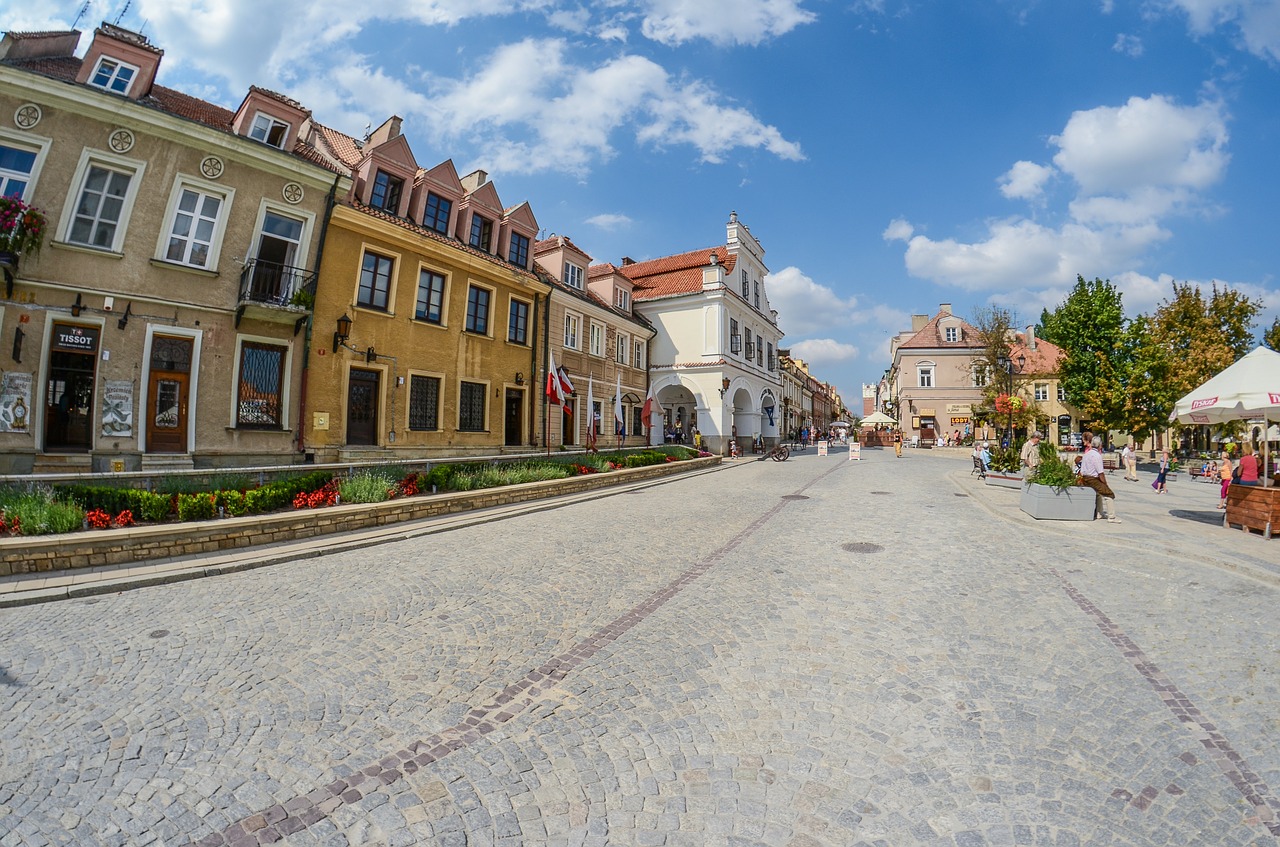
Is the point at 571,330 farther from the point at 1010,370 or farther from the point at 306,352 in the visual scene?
the point at 1010,370

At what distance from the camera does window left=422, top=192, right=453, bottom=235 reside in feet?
63.4

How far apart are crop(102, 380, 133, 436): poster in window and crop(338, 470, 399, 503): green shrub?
5952 mm

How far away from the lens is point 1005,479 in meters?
19.5

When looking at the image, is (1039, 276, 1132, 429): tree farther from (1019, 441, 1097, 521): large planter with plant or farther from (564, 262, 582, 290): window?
(564, 262, 582, 290): window

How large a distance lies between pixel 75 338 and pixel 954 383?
182ft

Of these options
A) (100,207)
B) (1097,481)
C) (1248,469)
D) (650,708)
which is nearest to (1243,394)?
(1097,481)

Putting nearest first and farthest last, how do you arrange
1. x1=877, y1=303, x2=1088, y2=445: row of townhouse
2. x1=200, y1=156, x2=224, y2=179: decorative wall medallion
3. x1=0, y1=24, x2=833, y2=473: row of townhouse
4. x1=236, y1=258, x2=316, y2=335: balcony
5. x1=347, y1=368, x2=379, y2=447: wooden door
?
x1=0, y1=24, x2=833, y2=473: row of townhouse < x1=200, y1=156, x2=224, y2=179: decorative wall medallion < x1=236, y1=258, x2=316, y2=335: balcony < x1=347, y1=368, x2=379, y2=447: wooden door < x1=877, y1=303, x2=1088, y2=445: row of townhouse

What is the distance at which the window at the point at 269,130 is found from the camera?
47.5ft

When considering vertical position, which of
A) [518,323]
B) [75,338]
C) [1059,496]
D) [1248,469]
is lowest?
[1059,496]

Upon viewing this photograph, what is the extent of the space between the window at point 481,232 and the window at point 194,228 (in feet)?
28.3

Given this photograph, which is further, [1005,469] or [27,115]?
[1005,469]

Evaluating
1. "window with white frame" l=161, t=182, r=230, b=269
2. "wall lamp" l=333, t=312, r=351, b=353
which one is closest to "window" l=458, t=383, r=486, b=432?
"wall lamp" l=333, t=312, r=351, b=353

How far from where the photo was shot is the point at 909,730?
3.60 m

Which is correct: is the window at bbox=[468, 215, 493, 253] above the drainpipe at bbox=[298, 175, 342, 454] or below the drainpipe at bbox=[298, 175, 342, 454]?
above
